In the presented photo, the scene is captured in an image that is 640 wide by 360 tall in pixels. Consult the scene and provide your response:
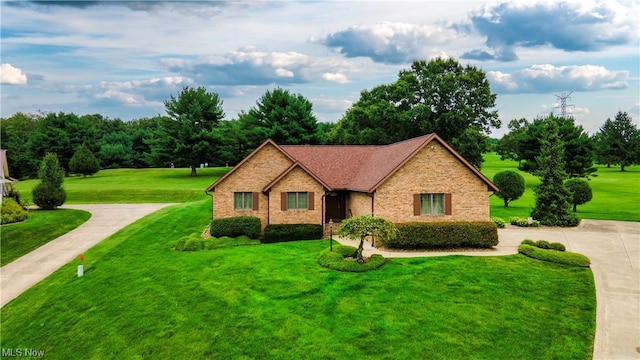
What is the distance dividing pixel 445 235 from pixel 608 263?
762 centimetres

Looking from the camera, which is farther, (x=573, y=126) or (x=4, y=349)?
(x=573, y=126)

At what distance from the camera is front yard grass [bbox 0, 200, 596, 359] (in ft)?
44.0

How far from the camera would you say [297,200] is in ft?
91.5

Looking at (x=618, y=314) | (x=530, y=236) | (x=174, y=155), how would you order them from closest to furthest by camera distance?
1. (x=618, y=314)
2. (x=530, y=236)
3. (x=174, y=155)

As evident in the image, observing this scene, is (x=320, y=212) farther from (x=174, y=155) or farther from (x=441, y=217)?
(x=174, y=155)

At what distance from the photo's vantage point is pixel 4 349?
16.4 m

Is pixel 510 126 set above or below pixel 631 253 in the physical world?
above

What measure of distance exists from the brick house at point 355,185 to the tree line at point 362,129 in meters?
18.0

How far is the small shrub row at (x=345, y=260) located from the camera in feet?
63.8

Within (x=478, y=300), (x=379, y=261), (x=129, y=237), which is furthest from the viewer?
(x=129, y=237)

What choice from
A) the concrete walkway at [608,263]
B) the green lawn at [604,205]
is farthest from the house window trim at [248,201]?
the green lawn at [604,205]

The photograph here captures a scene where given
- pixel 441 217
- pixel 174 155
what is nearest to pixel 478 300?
pixel 441 217

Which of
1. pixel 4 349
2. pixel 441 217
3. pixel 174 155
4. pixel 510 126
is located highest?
pixel 510 126

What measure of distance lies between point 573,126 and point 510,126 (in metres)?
56.4
